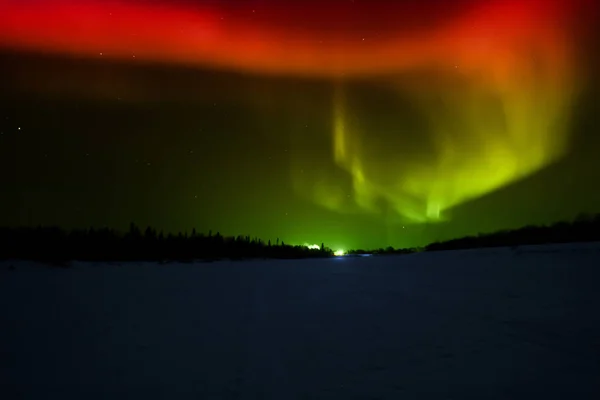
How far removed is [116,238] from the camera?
27875 millimetres

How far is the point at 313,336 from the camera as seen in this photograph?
22.9 ft

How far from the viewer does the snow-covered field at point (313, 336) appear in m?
4.96

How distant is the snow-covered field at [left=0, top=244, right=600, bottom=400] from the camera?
195 inches

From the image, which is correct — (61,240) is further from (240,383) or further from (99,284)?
(240,383)

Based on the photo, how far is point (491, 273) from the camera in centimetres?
1184

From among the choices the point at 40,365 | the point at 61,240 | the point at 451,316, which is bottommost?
the point at 40,365

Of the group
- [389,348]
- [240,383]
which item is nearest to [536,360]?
[389,348]

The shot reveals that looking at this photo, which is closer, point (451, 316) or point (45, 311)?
point (451, 316)

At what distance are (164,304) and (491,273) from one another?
8.81m

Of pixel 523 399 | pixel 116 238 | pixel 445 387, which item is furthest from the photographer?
pixel 116 238

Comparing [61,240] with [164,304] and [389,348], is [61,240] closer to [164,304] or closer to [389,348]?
[164,304]

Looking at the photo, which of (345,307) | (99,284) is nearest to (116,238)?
(99,284)

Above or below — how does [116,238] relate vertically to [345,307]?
Answer: above

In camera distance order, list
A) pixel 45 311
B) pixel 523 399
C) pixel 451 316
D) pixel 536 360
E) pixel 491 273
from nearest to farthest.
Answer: pixel 523 399 → pixel 536 360 → pixel 451 316 → pixel 45 311 → pixel 491 273
